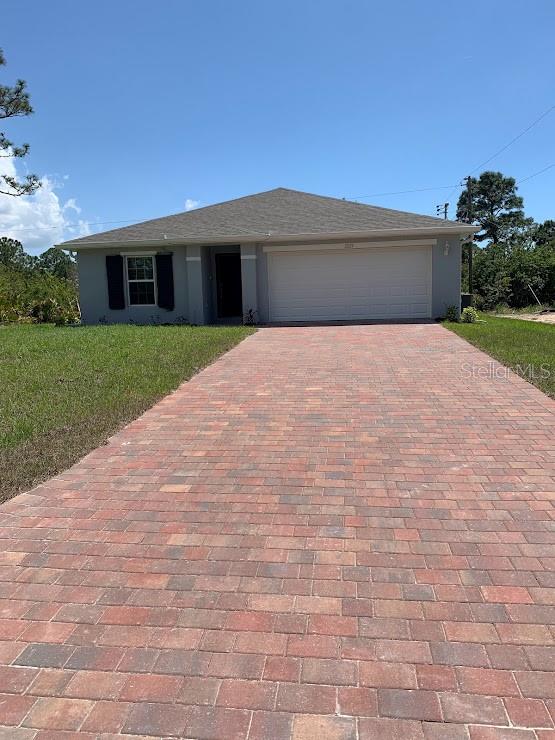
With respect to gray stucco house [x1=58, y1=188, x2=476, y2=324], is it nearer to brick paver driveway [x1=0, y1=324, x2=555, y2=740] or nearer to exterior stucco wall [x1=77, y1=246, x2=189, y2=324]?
exterior stucco wall [x1=77, y1=246, x2=189, y2=324]

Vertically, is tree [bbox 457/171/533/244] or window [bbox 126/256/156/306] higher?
tree [bbox 457/171/533/244]

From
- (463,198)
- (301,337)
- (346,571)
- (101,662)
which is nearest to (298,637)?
(346,571)

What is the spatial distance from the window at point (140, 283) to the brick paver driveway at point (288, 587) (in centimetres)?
1249

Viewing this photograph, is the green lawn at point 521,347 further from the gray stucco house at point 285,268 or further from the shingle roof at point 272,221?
the shingle roof at point 272,221

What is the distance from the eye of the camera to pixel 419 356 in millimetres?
10227

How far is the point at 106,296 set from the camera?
57.9 feet

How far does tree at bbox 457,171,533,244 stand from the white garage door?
45.3 meters

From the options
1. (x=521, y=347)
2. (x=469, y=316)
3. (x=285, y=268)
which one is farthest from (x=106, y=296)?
(x=521, y=347)

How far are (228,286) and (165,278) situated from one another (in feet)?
9.12

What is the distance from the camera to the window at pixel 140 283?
57.6 ft

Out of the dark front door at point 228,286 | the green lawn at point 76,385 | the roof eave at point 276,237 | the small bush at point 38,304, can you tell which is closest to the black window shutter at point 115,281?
the roof eave at point 276,237

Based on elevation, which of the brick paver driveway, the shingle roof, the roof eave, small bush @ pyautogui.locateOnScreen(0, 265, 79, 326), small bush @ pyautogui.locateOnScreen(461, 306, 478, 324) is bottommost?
the brick paver driveway

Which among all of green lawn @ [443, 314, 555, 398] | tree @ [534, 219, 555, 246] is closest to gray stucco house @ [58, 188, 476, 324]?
green lawn @ [443, 314, 555, 398]

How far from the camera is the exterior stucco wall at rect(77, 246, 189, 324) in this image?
56.6ft
